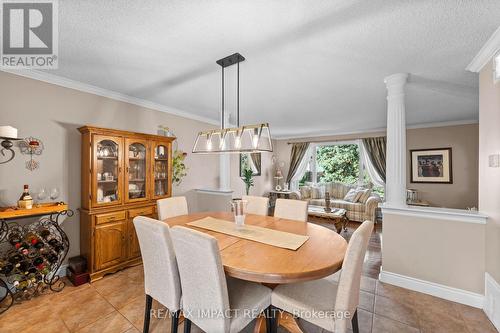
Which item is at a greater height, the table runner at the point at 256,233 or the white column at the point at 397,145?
the white column at the point at 397,145

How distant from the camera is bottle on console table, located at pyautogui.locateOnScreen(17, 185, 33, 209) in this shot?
6.97ft

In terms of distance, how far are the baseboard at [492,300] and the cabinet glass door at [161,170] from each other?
3743 millimetres

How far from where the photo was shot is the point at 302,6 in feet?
4.56

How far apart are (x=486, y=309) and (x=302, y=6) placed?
3.00 meters

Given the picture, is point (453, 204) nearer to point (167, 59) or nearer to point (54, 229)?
point (167, 59)

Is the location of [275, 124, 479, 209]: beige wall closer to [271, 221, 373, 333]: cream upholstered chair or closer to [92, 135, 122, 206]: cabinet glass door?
[271, 221, 373, 333]: cream upholstered chair

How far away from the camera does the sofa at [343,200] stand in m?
4.85

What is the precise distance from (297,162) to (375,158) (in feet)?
7.04

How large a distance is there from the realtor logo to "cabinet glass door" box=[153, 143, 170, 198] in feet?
4.85

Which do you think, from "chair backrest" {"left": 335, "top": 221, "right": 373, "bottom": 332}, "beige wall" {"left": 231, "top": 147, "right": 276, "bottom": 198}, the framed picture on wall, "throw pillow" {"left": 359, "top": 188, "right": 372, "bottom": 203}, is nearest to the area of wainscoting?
"chair backrest" {"left": 335, "top": 221, "right": 373, "bottom": 332}

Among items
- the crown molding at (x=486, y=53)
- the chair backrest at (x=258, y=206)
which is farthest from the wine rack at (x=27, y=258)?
the crown molding at (x=486, y=53)

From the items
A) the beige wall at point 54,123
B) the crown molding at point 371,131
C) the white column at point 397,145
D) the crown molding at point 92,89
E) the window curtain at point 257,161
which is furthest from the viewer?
the window curtain at point 257,161

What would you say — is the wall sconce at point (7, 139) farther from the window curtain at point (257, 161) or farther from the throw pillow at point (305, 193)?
the throw pillow at point (305, 193)

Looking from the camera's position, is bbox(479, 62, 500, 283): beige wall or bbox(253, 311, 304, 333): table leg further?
bbox(479, 62, 500, 283): beige wall
